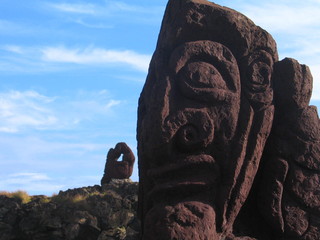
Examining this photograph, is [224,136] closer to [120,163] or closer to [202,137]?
[202,137]

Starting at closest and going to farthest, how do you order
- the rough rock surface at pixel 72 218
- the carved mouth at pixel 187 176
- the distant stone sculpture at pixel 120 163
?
the carved mouth at pixel 187 176
the rough rock surface at pixel 72 218
the distant stone sculpture at pixel 120 163

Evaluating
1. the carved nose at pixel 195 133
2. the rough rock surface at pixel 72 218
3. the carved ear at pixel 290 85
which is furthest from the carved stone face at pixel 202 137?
the rough rock surface at pixel 72 218

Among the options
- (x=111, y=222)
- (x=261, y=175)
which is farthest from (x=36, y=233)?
(x=261, y=175)

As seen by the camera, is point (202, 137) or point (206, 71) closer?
point (202, 137)

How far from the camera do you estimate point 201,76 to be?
13.4ft

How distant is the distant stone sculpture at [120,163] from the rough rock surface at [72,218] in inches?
35.0

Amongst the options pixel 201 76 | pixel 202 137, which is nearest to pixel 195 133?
pixel 202 137

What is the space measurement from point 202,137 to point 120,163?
1169 cm

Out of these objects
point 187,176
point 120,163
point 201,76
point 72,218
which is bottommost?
point 72,218

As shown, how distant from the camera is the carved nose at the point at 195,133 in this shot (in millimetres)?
3928

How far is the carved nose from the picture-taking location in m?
3.93

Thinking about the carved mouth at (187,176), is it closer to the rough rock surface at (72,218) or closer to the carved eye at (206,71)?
the carved eye at (206,71)

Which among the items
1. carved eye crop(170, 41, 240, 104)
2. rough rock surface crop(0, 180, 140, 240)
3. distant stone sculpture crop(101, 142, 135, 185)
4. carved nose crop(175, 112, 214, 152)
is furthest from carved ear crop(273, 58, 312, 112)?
distant stone sculpture crop(101, 142, 135, 185)

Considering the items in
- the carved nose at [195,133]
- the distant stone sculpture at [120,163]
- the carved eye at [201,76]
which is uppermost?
the distant stone sculpture at [120,163]
